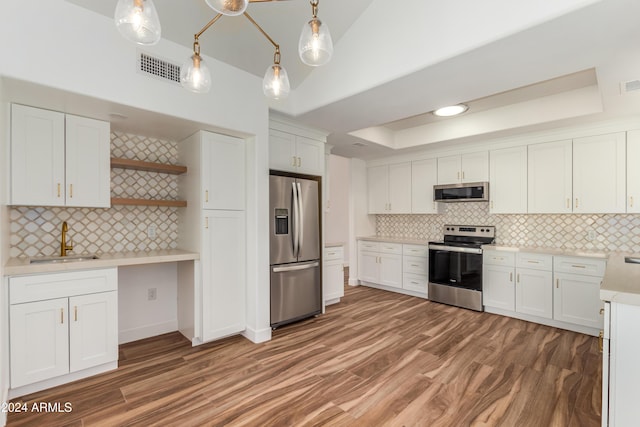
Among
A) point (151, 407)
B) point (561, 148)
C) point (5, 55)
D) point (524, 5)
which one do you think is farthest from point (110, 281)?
point (561, 148)

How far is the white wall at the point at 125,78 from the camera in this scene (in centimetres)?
193

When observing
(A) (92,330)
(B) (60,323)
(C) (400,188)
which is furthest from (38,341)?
(C) (400,188)

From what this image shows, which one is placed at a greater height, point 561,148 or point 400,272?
point 561,148

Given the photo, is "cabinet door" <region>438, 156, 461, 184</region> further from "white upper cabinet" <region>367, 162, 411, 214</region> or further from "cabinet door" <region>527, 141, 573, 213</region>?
"cabinet door" <region>527, 141, 573, 213</region>

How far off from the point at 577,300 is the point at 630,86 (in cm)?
222

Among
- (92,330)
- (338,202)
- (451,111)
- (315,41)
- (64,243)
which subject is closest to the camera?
(315,41)

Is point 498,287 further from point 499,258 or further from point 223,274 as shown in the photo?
point 223,274

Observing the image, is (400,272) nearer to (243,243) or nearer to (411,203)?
(411,203)

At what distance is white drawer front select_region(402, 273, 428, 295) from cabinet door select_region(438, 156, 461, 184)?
5.06 feet

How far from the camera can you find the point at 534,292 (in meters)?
3.72

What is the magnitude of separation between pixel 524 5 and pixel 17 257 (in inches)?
161

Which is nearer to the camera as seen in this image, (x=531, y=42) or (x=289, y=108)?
(x=531, y=42)

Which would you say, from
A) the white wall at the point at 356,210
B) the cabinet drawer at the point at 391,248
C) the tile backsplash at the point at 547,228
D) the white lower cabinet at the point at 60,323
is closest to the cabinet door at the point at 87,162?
the white lower cabinet at the point at 60,323

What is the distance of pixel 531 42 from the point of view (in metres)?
1.90
